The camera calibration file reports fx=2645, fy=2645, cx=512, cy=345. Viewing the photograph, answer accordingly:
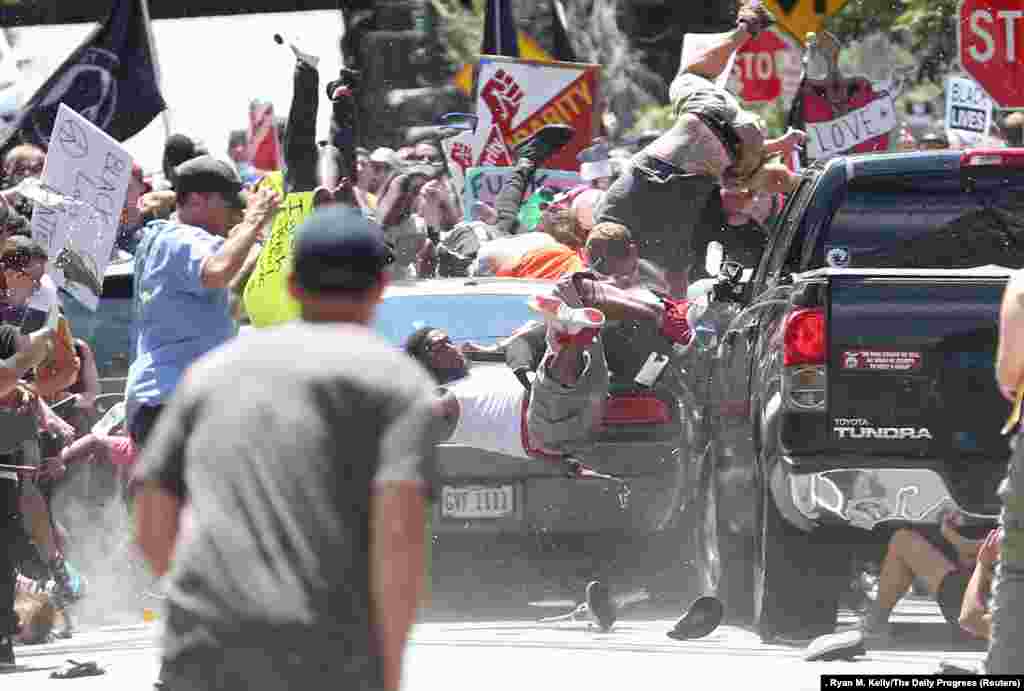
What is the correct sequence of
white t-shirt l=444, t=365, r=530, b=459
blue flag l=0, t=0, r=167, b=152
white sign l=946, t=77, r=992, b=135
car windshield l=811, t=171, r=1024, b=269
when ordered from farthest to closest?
white sign l=946, t=77, r=992, b=135 < blue flag l=0, t=0, r=167, b=152 < white t-shirt l=444, t=365, r=530, b=459 < car windshield l=811, t=171, r=1024, b=269

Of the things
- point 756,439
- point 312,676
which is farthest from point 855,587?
point 312,676

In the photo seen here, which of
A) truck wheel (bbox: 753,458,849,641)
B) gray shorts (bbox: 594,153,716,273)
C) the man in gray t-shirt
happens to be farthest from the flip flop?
the man in gray t-shirt

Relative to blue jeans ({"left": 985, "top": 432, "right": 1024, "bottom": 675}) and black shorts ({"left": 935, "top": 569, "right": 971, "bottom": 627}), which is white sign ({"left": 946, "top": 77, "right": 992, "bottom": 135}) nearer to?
black shorts ({"left": 935, "top": 569, "right": 971, "bottom": 627})

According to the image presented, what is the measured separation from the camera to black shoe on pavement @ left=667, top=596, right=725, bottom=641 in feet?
36.4

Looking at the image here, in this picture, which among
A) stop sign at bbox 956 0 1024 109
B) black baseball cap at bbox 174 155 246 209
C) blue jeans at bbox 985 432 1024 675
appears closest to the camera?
blue jeans at bbox 985 432 1024 675

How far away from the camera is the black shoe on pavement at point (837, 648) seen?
10062 mm

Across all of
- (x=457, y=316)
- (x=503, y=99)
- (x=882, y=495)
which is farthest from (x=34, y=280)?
(x=503, y=99)

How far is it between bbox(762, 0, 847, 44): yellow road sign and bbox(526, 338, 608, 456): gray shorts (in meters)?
10.2

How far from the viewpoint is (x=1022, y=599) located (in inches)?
285

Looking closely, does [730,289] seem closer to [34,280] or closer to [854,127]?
[34,280]

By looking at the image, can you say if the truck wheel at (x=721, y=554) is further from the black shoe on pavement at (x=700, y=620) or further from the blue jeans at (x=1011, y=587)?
the blue jeans at (x=1011, y=587)

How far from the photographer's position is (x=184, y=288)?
9.89 m

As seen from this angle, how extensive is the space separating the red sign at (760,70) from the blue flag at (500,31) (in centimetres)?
329

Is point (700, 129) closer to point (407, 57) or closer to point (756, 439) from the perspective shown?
point (756, 439)
